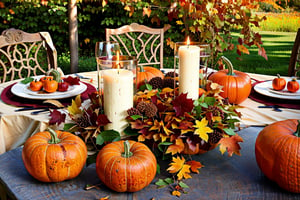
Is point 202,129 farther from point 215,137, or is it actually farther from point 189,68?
point 189,68

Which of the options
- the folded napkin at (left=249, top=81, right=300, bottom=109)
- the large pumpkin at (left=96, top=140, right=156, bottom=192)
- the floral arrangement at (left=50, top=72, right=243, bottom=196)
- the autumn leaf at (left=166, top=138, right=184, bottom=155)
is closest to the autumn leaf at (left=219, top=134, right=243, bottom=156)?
the floral arrangement at (left=50, top=72, right=243, bottom=196)

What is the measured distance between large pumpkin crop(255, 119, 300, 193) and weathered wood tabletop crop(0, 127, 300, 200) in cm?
3

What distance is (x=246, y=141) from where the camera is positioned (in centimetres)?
109

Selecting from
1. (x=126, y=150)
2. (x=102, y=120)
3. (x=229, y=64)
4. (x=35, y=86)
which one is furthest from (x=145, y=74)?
(x=126, y=150)

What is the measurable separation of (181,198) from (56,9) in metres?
4.69

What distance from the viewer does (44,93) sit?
4.72ft

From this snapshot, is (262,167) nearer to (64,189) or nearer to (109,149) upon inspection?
(109,149)

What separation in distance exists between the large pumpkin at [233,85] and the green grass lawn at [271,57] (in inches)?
145

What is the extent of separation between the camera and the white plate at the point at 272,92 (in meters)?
1.40

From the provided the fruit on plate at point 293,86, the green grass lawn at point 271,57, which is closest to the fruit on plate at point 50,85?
the fruit on plate at point 293,86

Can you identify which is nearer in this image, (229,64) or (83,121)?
(83,121)

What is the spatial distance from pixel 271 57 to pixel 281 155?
5243mm

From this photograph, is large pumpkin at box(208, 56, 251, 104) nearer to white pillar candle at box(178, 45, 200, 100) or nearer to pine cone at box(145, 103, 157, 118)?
white pillar candle at box(178, 45, 200, 100)

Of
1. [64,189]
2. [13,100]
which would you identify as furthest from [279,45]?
[64,189]
